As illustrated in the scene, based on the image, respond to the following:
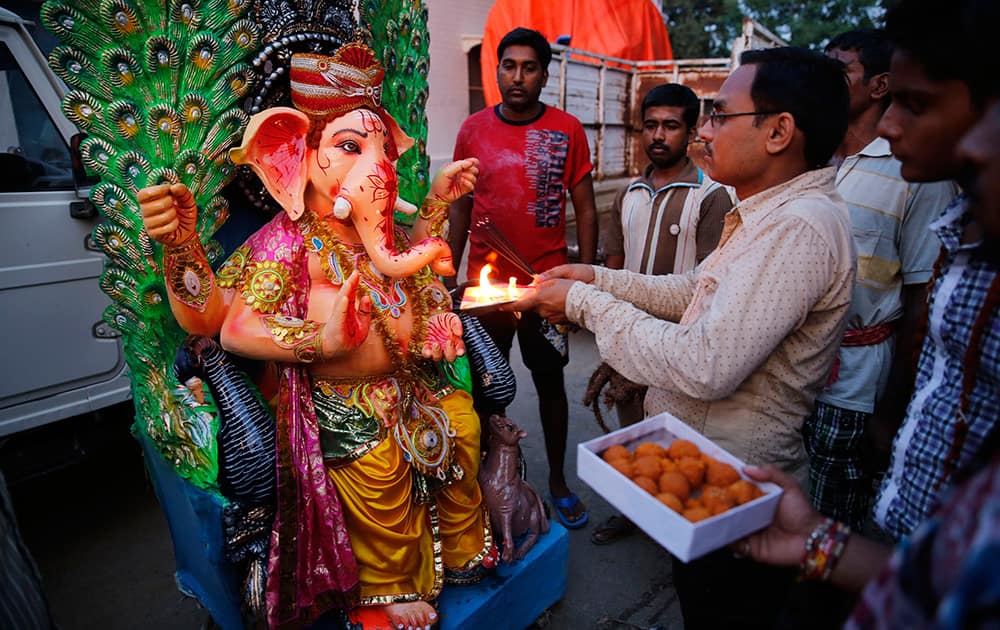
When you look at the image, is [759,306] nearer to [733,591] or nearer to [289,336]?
[733,591]

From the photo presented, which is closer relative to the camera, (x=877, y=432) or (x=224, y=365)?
(x=224, y=365)

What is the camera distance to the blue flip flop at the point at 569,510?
3.19m

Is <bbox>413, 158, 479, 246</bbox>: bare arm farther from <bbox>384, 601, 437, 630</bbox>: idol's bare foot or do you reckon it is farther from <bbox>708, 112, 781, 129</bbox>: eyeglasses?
<bbox>384, 601, 437, 630</bbox>: idol's bare foot

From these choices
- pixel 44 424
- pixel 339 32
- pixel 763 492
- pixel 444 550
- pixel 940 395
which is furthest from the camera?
pixel 44 424

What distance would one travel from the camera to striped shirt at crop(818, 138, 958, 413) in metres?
2.11

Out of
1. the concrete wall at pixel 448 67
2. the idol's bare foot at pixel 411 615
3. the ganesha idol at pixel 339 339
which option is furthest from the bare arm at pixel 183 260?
the concrete wall at pixel 448 67

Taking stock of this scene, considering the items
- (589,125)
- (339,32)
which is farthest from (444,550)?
(589,125)

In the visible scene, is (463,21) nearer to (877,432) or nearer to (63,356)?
(63,356)

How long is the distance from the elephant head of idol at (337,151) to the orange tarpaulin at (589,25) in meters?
5.00

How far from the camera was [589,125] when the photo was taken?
7.26 meters

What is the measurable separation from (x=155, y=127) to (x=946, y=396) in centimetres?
213

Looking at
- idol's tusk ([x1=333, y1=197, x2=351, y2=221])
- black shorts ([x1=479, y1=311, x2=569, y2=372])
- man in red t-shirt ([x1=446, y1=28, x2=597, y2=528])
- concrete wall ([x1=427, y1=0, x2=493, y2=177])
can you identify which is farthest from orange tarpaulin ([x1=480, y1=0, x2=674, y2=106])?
idol's tusk ([x1=333, y1=197, x2=351, y2=221])

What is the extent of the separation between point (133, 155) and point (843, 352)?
250cm

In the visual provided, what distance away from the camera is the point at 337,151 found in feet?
6.25
